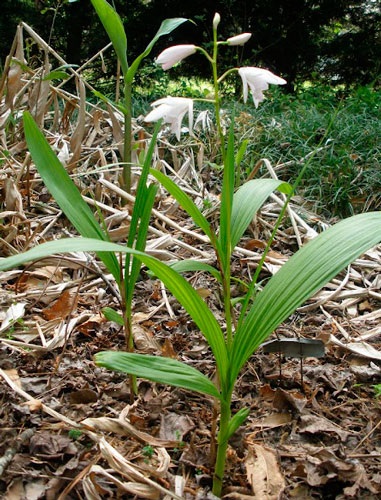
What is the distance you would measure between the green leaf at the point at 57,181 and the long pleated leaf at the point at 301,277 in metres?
0.29

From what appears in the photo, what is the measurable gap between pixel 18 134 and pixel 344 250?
1.69 m

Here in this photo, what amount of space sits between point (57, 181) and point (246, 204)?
310mm

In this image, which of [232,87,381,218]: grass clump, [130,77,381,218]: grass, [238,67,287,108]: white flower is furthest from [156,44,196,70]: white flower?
[130,77,381,218]: grass

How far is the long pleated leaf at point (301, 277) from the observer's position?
64 centimetres

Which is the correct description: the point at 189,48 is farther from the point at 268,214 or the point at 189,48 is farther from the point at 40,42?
the point at 40,42

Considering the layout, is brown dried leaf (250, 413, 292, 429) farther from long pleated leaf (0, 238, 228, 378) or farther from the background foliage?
the background foliage

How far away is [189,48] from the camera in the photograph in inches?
26.6

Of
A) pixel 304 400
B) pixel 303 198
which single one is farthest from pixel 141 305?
pixel 303 198

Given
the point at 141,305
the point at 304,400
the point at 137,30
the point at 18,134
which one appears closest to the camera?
the point at 304,400

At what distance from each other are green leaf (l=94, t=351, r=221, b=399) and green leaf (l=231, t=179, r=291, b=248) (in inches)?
9.1

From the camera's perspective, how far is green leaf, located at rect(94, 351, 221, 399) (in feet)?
1.98

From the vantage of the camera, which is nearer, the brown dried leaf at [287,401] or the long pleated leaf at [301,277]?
the long pleated leaf at [301,277]

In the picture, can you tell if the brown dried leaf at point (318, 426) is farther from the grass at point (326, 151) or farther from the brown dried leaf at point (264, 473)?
the grass at point (326, 151)

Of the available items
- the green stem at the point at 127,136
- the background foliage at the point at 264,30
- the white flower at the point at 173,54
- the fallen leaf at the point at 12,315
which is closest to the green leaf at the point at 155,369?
the white flower at the point at 173,54
